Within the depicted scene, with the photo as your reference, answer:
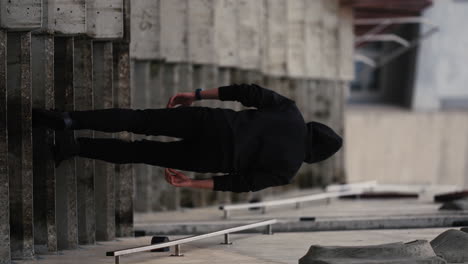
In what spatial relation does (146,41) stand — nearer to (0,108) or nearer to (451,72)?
(0,108)

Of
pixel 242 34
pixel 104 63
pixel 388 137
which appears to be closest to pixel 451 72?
pixel 388 137

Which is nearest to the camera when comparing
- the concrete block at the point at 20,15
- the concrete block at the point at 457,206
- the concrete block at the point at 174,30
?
the concrete block at the point at 20,15

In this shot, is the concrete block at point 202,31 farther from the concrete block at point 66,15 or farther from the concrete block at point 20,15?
the concrete block at point 20,15

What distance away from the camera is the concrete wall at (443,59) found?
5447 cm

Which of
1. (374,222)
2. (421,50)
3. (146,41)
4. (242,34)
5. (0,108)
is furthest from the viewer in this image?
(421,50)

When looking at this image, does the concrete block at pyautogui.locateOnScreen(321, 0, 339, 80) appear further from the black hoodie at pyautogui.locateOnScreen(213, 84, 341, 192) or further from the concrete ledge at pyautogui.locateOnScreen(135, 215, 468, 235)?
the black hoodie at pyautogui.locateOnScreen(213, 84, 341, 192)

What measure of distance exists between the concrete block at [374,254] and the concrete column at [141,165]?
401 inches

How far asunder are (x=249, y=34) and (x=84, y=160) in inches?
535

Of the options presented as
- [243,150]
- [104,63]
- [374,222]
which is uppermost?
[104,63]

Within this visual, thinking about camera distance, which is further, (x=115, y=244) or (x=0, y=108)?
(x=115, y=244)

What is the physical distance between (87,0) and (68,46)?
138cm

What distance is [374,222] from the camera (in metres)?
18.5

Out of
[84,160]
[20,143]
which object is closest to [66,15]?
[84,160]

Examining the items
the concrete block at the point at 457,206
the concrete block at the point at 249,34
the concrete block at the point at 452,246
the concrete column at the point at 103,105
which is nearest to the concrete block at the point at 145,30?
the concrete column at the point at 103,105
